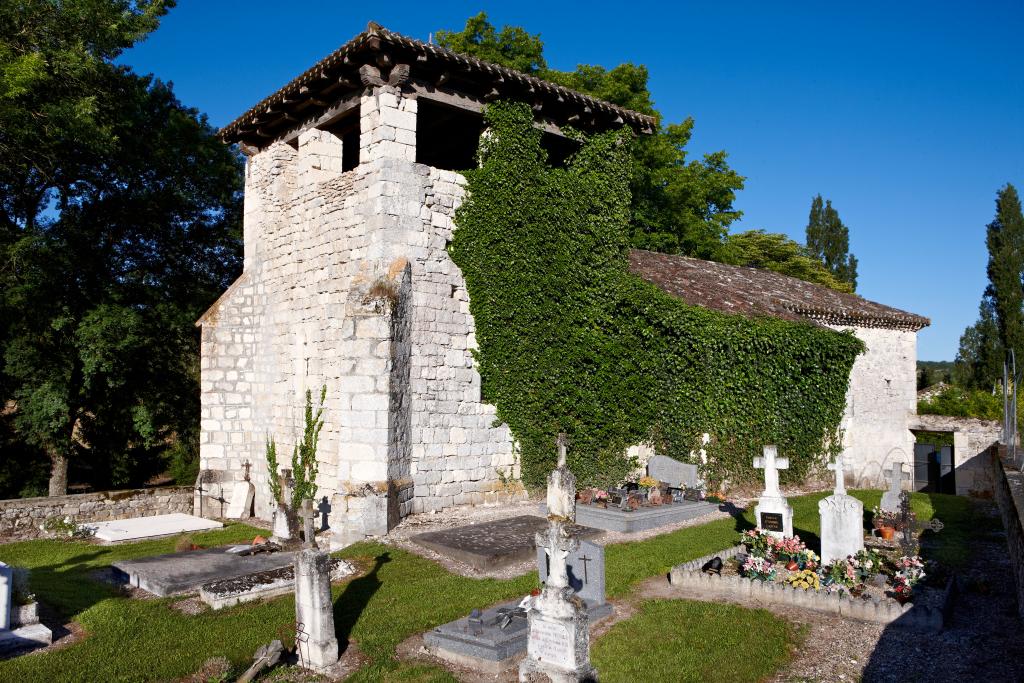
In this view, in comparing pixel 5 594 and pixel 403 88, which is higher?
pixel 403 88

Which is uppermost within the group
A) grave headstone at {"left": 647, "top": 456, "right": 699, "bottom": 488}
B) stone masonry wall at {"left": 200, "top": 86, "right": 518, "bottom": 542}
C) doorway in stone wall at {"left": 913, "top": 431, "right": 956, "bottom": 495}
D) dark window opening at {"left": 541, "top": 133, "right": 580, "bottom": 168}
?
dark window opening at {"left": 541, "top": 133, "right": 580, "bottom": 168}

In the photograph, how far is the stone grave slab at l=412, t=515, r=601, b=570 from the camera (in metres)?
9.47

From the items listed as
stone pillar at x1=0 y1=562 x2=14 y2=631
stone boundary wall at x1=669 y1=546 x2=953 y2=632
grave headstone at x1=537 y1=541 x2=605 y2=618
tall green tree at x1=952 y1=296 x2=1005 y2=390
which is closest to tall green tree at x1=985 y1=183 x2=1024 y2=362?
tall green tree at x1=952 y1=296 x2=1005 y2=390

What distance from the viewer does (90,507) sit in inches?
542

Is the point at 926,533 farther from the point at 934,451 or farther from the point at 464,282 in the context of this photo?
the point at 934,451

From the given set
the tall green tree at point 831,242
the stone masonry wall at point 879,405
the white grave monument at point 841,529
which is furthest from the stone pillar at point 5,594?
the tall green tree at point 831,242

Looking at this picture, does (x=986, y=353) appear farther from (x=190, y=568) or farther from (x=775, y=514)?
(x=190, y=568)

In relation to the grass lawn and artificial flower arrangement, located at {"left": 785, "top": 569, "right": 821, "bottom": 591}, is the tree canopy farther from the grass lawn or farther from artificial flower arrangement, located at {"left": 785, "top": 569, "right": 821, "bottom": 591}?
artificial flower arrangement, located at {"left": 785, "top": 569, "right": 821, "bottom": 591}

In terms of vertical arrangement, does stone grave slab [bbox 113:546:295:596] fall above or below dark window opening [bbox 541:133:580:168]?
below

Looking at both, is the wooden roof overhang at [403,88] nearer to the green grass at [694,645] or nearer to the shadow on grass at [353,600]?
the shadow on grass at [353,600]

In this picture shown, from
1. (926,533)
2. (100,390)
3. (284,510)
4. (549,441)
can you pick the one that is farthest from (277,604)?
(100,390)

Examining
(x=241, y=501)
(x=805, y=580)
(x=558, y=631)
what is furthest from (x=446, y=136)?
(x=558, y=631)

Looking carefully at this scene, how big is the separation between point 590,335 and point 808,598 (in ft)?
22.4

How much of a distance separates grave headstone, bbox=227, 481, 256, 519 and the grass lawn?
3.26 meters
